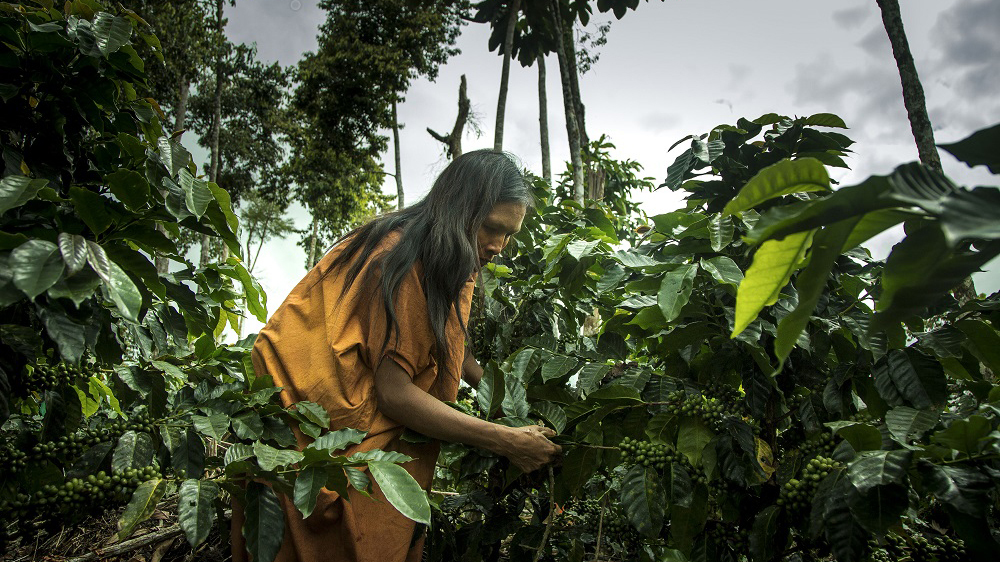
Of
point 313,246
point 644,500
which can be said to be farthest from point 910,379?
point 313,246

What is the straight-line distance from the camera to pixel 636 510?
1304mm

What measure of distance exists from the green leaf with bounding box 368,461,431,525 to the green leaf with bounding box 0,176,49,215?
2.38 feet

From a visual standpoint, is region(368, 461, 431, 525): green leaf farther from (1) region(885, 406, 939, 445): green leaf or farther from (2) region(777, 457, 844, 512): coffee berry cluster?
(1) region(885, 406, 939, 445): green leaf

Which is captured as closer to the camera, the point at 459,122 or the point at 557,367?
the point at 557,367

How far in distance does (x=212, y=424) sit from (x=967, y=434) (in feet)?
4.48

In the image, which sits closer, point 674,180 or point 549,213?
point 674,180

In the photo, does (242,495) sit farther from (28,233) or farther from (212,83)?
(212,83)

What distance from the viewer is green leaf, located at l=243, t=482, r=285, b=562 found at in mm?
1141

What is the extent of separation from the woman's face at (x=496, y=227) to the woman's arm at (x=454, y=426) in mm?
501

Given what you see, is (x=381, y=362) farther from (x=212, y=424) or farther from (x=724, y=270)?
(x=724, y=270)

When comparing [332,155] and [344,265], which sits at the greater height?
[332,155]

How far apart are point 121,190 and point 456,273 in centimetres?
77

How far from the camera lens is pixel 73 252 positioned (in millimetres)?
891

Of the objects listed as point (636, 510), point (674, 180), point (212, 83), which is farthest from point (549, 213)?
point (212, 83)
